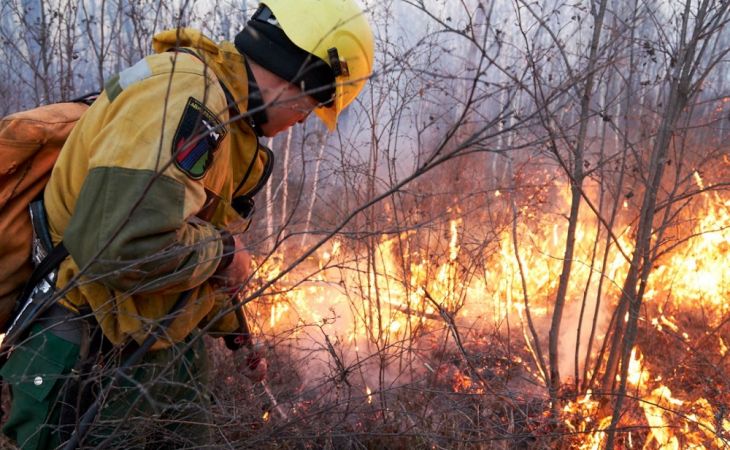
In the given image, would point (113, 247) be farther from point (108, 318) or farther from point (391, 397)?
point (391, 397)

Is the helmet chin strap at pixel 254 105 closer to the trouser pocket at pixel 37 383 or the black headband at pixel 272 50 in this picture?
the black headband at pixel 272 50

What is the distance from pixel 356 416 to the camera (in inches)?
138

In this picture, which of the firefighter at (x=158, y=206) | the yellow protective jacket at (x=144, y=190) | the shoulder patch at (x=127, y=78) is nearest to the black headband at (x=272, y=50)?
the firefighter at (x=158, y=206)

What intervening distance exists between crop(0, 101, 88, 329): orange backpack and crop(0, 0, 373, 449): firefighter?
0.10 meters

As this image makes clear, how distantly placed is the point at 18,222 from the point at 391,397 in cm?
250

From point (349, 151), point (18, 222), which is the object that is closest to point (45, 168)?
point (18, 222)

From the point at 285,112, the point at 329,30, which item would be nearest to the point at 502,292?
the point at 285,112

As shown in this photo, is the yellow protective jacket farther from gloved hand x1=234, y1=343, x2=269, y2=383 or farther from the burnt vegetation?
gloved hand x1=234, y1=343, x2=269, y2=383

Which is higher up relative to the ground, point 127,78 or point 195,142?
point 127,78

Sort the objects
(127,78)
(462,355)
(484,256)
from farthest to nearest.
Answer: (484,256) < (462,355) < (127,78)

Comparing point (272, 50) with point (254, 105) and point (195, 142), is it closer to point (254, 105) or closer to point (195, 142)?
point (254, 105)

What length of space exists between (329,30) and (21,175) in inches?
44.3

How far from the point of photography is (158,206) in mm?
1604

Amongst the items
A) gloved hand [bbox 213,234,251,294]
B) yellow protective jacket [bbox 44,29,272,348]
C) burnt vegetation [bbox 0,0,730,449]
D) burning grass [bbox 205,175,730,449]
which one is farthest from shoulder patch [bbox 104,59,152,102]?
burning grass [bbox 205,175,730,449]
